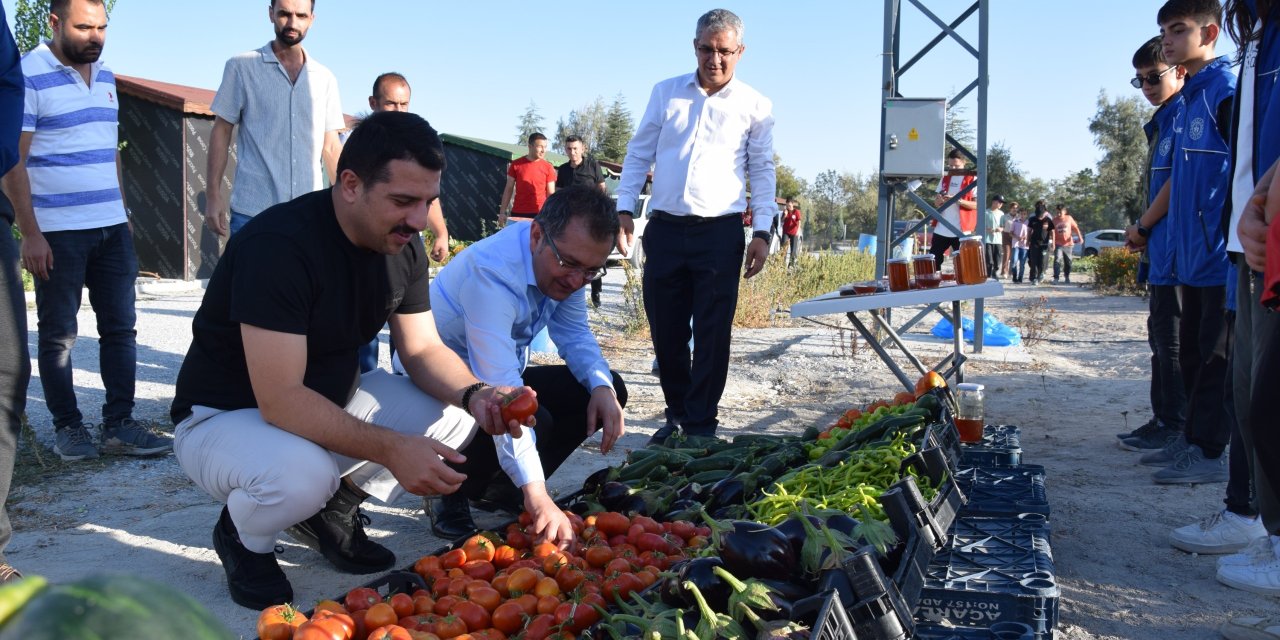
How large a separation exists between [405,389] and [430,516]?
0.64 metres

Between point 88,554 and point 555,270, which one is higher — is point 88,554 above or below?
below

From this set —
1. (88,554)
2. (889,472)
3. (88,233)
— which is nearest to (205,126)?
(88,233)

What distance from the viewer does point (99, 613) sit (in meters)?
0.47

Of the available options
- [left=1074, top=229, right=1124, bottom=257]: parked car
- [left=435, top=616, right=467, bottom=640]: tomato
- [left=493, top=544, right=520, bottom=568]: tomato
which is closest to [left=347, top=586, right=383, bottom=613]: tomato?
[left=435, top=616, right=467, bottom=640]: tomato

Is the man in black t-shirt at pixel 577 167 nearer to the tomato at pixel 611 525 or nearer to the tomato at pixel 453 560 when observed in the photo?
the tomato at pixel 611 525

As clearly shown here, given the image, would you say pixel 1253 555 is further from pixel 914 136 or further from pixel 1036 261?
pixel 1036 261

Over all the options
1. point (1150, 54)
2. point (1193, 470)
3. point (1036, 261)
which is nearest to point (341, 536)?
point (1193, 470)

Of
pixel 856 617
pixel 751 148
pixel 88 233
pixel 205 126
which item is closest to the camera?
pixel 856 617

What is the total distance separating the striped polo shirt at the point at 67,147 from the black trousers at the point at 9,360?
1823 millimetres

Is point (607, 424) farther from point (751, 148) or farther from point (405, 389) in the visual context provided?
point (751, 148)

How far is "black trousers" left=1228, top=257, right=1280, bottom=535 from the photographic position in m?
2.39

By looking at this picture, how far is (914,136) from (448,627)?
7226 millimetres

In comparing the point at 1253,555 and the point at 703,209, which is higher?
the point at 703,209

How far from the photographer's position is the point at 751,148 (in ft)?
17.5
